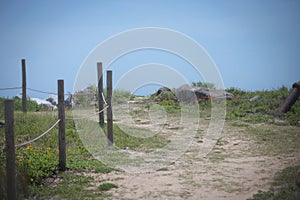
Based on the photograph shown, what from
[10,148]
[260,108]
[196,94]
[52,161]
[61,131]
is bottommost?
[52,161]

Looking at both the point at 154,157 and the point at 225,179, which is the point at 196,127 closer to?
the point at 154,157

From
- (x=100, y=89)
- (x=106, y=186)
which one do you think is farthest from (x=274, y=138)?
(x=106, y=186)

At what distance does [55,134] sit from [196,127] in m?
4.99

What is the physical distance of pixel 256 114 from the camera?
14430 millimetres

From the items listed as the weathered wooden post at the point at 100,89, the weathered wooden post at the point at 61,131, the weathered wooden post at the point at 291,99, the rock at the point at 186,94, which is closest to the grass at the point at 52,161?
the weathered wooden post at the point at 61,131

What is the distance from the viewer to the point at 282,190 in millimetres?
5785

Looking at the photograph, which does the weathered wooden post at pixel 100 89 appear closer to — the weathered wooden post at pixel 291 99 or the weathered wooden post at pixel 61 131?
the weathered wooden post at pixel 61 131

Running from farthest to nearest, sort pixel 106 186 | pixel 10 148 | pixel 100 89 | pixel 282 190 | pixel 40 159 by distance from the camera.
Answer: pixel 100 89, pixel 40 159, pixel 106 186, pixel 282 190, pixel 10 148

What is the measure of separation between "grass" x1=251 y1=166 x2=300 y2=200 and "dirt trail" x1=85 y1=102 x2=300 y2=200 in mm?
148

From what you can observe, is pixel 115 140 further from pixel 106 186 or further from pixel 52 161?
pixel 106 186

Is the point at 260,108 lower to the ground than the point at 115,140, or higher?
higher

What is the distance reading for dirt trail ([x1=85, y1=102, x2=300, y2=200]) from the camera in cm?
590

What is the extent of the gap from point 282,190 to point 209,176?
1.49 m

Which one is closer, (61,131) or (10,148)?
(10,148)
